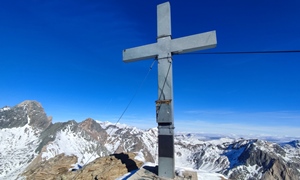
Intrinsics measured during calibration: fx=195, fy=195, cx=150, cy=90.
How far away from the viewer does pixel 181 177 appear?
8797 mm

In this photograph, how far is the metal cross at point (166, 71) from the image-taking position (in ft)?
27.9

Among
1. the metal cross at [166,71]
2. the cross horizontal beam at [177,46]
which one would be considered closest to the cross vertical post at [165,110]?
the metal cross at [166,71]

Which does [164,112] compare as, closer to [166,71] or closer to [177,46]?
[166,71]

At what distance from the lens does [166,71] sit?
350 inches

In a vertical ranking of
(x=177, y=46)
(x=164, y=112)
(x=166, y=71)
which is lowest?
Answer: (x=164, y=112)

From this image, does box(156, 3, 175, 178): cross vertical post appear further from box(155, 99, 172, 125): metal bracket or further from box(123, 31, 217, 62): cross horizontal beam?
box(123, 31, 217, 62): cross horizontal beam

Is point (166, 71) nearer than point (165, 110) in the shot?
No

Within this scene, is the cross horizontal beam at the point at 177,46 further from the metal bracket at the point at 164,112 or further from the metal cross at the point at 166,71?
the metal bracket at the point at 164,112

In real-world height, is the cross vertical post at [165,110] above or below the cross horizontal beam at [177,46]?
below

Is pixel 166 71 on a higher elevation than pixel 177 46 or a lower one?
lower

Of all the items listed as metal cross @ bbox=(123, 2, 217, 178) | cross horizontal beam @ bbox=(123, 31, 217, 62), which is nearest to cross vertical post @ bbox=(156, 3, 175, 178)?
metal cross @ bbox=(123, 2, 217, 178)

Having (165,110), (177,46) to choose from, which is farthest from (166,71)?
(165,110)

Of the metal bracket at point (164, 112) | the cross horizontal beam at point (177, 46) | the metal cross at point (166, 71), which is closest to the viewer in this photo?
the cross horizontal beam at point (177, 46)

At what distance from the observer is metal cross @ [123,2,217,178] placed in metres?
8.51
